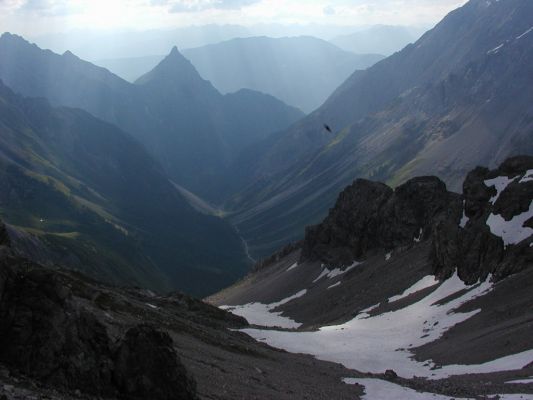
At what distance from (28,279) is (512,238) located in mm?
64876

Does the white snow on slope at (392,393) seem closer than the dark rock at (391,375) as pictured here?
Yes

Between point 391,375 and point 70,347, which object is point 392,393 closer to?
point 391,375

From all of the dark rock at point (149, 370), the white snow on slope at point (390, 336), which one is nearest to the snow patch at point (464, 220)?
the white snow on slope at point (390, 336)

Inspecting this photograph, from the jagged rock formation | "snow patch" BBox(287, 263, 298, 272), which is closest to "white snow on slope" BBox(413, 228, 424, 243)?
"snow patch" BBox(287, 263, 298, 272)

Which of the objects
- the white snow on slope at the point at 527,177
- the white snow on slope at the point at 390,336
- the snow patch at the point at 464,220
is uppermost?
the white snow on slope at the point at 527,177

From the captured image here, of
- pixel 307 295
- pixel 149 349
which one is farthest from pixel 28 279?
pixel 307 295

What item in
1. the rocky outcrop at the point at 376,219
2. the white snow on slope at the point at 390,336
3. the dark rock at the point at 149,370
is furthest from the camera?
the rocky outcrop at the point at 376,219

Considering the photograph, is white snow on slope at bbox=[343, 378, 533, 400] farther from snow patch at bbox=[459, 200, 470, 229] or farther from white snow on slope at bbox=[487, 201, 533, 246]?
snow patch at bbox=[459, 200, 470, 229]

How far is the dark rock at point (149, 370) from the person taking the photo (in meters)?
29.2

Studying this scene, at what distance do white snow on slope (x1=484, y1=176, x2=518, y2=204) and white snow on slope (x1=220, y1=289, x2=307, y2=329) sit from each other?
3583cm

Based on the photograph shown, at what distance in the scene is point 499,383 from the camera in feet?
144

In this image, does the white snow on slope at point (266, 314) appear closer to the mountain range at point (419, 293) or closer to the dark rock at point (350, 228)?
the mountain range at point (419, 293)

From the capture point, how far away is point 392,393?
145 ft

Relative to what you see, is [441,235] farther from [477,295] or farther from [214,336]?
[214,336]
